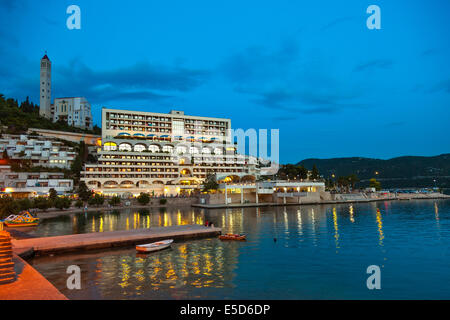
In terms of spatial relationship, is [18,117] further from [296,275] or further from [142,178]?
[296,275]

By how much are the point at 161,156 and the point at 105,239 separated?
3708 inches

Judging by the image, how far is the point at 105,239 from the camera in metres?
35.8

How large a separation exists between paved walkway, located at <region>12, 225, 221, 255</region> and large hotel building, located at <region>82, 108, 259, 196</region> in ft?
252

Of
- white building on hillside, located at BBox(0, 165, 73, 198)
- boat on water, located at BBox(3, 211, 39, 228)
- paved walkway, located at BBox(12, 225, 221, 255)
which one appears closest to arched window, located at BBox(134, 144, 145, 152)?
white building on hillside, located at BBox(0, 165, 73, 198)

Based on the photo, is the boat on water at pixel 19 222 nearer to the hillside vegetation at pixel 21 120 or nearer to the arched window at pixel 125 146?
the arched window at pixel 125 146

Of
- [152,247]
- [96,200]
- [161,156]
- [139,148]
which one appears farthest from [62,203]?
[152,247]

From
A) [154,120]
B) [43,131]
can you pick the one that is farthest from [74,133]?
[154,120]

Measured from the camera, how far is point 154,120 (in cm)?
14350

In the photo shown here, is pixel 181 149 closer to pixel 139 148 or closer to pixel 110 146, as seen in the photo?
pixel 139 148

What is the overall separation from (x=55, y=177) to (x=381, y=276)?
10409 cm

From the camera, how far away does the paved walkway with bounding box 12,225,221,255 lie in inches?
1273

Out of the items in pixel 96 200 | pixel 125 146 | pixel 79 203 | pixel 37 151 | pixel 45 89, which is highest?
pixel 45 89
